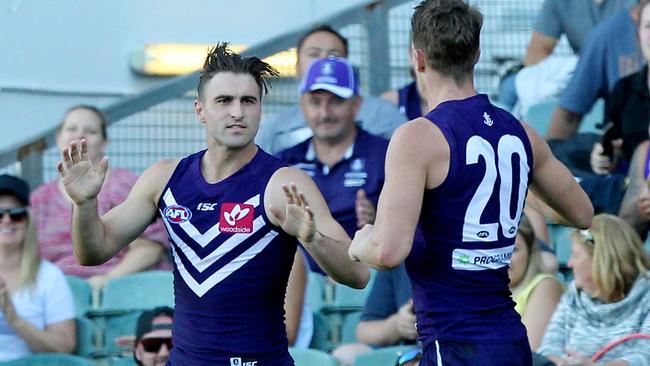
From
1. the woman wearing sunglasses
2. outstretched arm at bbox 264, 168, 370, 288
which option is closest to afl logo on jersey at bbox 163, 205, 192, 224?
outstretched arm at bbox 264, 168, 370, 288

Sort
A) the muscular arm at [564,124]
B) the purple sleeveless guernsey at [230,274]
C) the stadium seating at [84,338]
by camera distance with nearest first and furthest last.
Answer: the purple sleeveless guernsey at [230,274]
the stadium seating at [84,338]
the muscular arm at [564,124]

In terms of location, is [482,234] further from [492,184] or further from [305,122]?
[305,122]

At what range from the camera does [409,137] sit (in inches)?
167

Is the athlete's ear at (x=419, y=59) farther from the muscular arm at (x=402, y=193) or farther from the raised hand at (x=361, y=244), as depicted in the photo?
the raised hand at (x=361, y=244)

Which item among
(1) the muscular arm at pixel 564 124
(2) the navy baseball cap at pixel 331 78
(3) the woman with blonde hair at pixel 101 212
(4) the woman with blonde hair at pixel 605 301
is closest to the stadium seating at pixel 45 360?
(3) the woman with blonde hair at pixel 101 212

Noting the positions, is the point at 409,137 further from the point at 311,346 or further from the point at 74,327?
the point at 74,327

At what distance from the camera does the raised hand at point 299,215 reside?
471 centimetres

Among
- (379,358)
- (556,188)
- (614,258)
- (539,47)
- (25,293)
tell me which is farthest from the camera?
(539,47)

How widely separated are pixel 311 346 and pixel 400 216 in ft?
9.72

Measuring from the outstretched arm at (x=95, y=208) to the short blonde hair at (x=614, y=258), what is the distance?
1.99 metres

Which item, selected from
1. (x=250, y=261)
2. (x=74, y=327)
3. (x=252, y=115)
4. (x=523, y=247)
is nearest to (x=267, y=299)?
(x=250, y=261)

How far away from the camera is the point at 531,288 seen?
6535 millimetres

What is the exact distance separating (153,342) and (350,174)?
1681mm

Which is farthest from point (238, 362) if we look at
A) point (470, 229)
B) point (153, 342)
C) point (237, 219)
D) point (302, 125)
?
point (302, 125)
